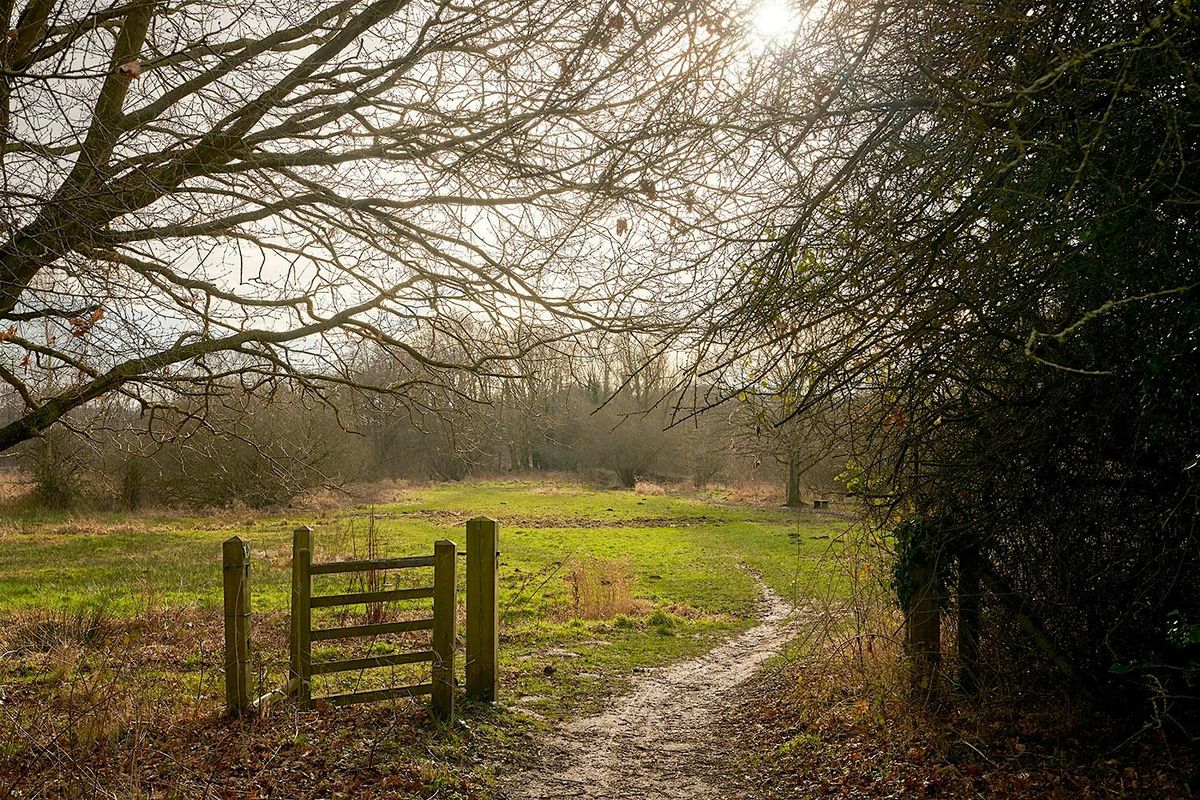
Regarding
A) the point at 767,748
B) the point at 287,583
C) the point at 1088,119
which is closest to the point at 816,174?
the point at 1088,119

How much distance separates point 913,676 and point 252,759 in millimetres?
5029

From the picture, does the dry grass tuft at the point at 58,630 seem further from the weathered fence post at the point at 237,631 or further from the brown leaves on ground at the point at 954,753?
the brown leaves on ground at the point at 954,753

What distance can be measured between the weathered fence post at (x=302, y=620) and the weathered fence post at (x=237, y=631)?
383 mm

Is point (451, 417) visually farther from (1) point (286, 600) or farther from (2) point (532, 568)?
(2) point (532, 568)

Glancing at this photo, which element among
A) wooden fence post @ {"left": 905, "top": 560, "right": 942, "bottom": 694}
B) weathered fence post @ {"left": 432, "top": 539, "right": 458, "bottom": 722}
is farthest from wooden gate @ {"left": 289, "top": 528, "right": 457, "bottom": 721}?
wooden fence post @ {"left": 905, "top": 560, "right": 942, "bottom": 694}

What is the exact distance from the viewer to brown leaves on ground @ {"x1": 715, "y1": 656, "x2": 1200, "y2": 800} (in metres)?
4.82

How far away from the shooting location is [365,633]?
663 centimetres

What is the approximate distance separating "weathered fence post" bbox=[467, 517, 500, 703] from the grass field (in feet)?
1.05

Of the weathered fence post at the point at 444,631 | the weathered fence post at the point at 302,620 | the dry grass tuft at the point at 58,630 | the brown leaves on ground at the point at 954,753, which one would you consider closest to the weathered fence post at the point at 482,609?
the weathered fence post at the point at 444,631

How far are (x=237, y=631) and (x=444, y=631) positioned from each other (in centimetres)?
162

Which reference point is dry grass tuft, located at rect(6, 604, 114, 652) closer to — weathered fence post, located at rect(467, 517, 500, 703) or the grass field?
the grass field

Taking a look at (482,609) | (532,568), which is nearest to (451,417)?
(482,609)

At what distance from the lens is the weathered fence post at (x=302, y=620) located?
664 cm

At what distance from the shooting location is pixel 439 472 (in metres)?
50.3
